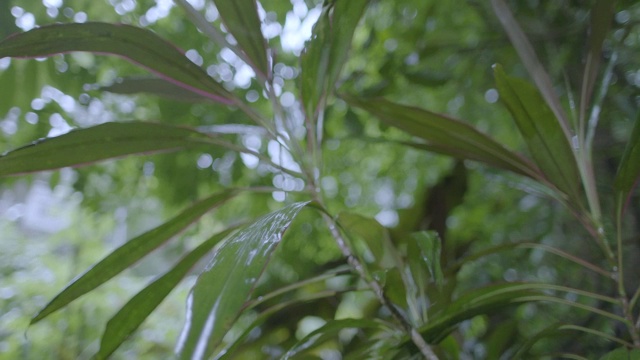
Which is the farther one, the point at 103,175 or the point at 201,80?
the point at 103,175

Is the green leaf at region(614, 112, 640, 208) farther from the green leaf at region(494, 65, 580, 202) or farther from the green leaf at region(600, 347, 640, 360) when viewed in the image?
the green leaf at region(600, 347, 640, 360)

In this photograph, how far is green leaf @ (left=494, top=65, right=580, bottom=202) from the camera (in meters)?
0.55

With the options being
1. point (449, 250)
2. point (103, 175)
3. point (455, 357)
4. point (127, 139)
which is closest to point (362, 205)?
point (449, 250)

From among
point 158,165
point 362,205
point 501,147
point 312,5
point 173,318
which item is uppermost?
point 312,5

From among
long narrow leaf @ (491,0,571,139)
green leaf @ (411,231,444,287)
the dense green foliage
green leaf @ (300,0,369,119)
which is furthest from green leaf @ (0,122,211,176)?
long narrow leaf @ (491,0,571,139)

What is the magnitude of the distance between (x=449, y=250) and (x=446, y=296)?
8.6 inches

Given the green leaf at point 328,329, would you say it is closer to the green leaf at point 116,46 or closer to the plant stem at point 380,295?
the plant stem at point 380,295

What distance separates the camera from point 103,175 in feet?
4.27

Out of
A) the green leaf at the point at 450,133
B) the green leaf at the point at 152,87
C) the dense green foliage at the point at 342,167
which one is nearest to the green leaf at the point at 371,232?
the dense green foliage at the point at 342,167

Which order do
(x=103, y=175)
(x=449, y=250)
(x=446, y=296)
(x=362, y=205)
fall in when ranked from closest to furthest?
(x=446, y=296), (x=449, y=250), (x=103, y=175), (x=362, y=205)

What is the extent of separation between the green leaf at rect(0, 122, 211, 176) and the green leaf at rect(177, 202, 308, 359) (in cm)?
20

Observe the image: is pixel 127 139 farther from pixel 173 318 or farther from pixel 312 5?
pixel 173 318

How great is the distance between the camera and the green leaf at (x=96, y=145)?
1.60ft

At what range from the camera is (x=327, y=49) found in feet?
1.82
